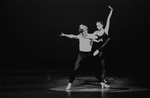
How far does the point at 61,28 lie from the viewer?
1391 centimetres

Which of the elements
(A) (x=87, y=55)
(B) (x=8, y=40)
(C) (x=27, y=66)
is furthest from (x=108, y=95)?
(B) (x=8, y=40)

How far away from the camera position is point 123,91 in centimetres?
739

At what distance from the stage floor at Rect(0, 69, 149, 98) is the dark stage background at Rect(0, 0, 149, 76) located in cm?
398

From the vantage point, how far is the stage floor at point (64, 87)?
22.6 ft

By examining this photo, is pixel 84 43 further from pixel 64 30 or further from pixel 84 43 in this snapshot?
pixel 64 30

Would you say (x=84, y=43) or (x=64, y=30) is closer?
(x=84, y=43)

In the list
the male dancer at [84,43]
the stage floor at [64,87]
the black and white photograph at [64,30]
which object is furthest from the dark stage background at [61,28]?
the male dancer at [84,43]

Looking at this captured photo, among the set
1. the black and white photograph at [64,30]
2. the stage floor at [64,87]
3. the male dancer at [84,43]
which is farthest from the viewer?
the black and white photograph at [64,30]

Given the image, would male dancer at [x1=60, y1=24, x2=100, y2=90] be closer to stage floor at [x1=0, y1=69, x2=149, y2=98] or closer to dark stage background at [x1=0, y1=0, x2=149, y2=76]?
stage floor at [x1=0, y1=69, x2=149, y2=98]

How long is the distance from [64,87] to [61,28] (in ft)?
20.2

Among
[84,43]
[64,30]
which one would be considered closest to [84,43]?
[84,43]

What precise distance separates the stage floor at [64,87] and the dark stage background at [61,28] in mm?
3983

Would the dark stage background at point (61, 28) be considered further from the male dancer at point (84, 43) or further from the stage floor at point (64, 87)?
the male dancer at point (84, 43)

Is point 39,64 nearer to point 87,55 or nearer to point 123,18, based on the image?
point 123,18
